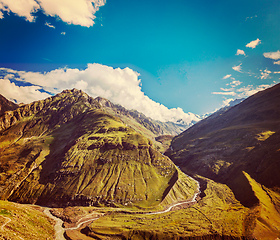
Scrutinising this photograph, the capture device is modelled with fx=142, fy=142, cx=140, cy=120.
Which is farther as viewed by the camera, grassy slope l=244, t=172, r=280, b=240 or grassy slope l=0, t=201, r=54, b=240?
grassy slope l=244, t=172, r=280, b=240

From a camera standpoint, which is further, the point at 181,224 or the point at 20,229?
the point at 181,224

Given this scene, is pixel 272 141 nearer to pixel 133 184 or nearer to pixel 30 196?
pixel 133 184

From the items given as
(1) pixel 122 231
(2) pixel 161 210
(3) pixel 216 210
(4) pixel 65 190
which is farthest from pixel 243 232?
(4) pixel 65 190

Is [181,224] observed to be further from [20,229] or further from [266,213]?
[20,229]

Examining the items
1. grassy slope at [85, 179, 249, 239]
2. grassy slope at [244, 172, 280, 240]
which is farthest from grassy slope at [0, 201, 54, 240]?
grassy slope at [244, 172, 280, 240]

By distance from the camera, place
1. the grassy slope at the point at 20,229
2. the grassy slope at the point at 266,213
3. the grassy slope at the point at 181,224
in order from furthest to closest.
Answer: the grassy slope at the point at 181,224 → the grassy slope at the point at 266,213 → the grassy slope at the point at 20,229

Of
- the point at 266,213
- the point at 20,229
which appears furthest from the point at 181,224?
the point at 20,229

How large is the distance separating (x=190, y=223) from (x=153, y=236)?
31.2 meters

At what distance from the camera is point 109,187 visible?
175 meters

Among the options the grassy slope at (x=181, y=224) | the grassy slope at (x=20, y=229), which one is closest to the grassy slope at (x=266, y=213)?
the grassy slope at (x=181, y=224)

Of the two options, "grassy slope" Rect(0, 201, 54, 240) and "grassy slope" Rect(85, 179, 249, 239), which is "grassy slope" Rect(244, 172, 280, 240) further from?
"grassy slope" Rect(0, 201, 54, 240)

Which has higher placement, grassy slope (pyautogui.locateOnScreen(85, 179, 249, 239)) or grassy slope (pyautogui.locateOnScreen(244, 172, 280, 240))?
grassy slope (pyautogui.locateOnScreen(244, 172, 280, 240))

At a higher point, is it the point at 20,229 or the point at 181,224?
the point at 181,224

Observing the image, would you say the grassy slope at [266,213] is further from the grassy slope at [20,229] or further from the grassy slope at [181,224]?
the grassy slope at [20,229]
